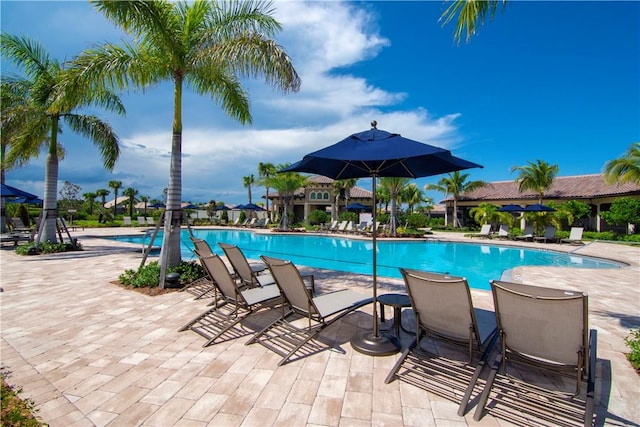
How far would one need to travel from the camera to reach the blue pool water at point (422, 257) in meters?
11.7

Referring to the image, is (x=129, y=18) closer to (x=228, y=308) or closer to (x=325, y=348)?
(x=228, y=308)

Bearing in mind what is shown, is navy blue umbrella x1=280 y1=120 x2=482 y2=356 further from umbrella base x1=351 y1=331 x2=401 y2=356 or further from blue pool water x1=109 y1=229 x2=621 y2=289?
blue pool water x1=109 y1=229 x2=621 y2=289

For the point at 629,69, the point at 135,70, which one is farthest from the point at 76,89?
the point at 629,69

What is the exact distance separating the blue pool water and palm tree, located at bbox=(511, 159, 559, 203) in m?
10.9

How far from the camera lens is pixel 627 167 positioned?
58.0 feet

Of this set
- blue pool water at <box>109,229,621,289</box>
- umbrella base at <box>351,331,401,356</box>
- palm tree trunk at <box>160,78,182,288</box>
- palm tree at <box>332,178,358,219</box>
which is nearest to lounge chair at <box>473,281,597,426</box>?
umbrella base at <box>351,331,401,356</box>

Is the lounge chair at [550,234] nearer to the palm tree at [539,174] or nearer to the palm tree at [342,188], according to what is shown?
the palm tree at [539,174]

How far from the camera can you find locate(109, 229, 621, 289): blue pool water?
38.4ft

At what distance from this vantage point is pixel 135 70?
262 inches

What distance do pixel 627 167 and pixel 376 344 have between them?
22.4 metres

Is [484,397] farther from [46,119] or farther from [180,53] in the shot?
[46,119]

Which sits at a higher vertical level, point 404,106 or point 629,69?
point 629,69

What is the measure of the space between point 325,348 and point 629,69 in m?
19.3

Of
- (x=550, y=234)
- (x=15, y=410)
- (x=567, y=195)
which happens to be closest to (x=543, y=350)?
(x=15, y=410)
